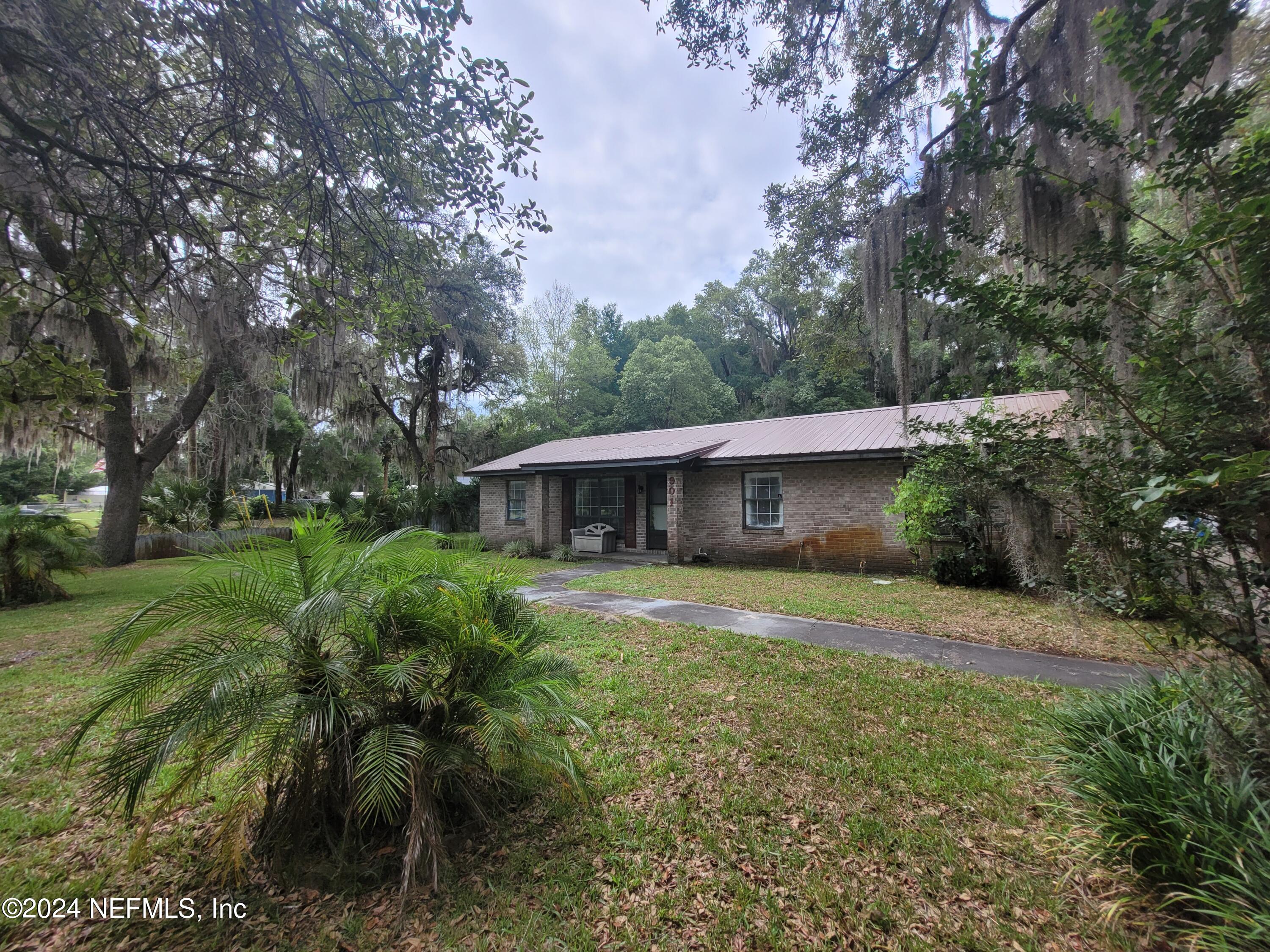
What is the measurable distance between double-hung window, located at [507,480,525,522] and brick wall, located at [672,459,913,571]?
626 centimetres

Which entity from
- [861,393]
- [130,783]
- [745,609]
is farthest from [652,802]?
[861,393]

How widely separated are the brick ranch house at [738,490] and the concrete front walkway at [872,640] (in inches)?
148

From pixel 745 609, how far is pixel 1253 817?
228 inches

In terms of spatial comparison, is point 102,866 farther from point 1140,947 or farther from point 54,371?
point 1140,947

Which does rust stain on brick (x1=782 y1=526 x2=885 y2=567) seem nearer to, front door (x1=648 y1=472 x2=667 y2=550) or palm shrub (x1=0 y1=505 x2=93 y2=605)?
front door (x1=648 y1=472 x2=667 y2=550)

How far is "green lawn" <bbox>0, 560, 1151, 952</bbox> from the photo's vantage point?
2.09 m

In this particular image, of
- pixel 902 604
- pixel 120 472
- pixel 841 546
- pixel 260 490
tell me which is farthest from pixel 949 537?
pixel 260 490

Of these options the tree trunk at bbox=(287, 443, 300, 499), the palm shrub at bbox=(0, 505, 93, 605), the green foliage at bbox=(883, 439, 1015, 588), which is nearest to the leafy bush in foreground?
the green foliage at bbox=(883, 439, 1015, 588)

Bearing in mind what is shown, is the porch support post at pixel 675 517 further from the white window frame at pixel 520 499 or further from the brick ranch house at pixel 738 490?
the white window frame at pixel 520 499

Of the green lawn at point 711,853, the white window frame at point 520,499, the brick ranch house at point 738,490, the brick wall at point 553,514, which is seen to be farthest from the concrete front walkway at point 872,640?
the white window frame at point 520,499

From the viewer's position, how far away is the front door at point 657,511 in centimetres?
1478

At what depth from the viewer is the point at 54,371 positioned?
413cm

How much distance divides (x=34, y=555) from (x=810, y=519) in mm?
14537

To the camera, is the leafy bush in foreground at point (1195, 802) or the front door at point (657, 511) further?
the front door at point (657, 511)
